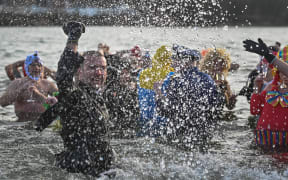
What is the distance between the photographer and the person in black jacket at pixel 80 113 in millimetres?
3930

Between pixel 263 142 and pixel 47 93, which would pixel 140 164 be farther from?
pixel 47 93

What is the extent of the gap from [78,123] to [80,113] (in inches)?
3.9

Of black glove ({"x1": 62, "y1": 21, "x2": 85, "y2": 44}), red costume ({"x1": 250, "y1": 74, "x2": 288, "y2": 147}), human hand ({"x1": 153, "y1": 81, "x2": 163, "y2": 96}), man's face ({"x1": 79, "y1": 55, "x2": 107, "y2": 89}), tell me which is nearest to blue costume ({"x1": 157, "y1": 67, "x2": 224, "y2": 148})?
human hand ({"x1": 153, "y1": 81, "x2": 163, "y2": 96})

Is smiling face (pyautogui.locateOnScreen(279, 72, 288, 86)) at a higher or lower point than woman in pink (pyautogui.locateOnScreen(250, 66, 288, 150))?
higher

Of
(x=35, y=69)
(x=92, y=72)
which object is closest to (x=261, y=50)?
(x=92, y=72)

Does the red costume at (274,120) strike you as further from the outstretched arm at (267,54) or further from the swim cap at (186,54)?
the swim cap at (186,54)

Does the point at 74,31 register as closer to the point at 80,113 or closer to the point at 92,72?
the point at 92,72

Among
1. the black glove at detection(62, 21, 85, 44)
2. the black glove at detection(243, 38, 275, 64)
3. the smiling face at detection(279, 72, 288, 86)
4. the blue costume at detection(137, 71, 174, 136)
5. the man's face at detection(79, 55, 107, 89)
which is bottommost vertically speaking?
the blue costume at detection(137, 71, 174, 136)

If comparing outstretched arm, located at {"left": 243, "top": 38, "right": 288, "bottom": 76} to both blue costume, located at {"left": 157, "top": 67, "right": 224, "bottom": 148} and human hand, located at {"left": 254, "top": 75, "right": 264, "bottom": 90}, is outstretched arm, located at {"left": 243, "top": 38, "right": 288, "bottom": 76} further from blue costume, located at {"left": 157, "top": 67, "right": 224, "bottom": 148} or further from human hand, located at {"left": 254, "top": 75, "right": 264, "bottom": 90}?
human hand, located at {"left": 254, "top": 75, "right": 264, "bottom": 90}

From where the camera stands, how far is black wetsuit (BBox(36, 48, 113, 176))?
12.9ft

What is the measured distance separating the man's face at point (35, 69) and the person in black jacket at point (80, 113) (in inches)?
167

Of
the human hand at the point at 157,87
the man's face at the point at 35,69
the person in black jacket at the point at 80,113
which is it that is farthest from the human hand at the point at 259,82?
the person in black jacket at the point at 80,113

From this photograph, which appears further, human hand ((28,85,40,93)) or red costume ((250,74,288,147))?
human hand ((28,85,40,93))

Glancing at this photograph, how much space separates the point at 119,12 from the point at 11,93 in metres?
2.83
